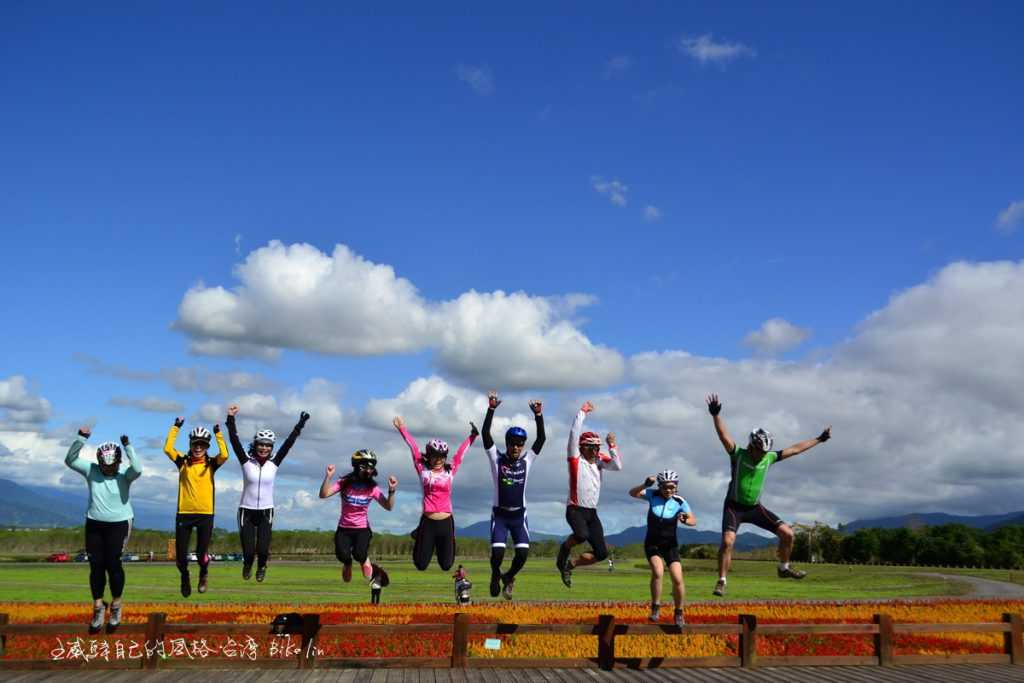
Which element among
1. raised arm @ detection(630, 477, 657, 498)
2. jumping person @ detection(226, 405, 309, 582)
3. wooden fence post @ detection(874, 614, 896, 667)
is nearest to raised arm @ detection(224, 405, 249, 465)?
jumping person @ detection(226, 405, 309, 582)

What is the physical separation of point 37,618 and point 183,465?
55.9 feet

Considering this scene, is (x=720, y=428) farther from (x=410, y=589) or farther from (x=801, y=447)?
(x=410, y=589)

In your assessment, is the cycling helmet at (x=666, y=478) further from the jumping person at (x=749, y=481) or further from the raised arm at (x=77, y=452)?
the raised arm at (x=77, y=452)

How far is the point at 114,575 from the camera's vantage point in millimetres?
15805

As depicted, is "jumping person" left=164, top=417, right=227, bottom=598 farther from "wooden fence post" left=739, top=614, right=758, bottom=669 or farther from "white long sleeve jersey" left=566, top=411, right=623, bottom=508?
"wooden fence post" left=739, top=614, right=758, bottom=669

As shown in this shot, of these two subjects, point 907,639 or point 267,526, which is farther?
point 907,639

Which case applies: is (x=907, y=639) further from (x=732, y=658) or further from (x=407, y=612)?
(x=407, y=612)

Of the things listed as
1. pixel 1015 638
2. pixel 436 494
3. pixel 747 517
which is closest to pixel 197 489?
pixel 436 494

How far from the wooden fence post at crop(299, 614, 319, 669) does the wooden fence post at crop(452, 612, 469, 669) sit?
2784mm

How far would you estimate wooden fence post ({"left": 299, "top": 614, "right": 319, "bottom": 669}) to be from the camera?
1767cm

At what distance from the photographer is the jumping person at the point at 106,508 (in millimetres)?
15531

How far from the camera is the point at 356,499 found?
1584 centimetres

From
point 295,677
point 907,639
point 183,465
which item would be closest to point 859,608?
point 907,639

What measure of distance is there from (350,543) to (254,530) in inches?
71.2
